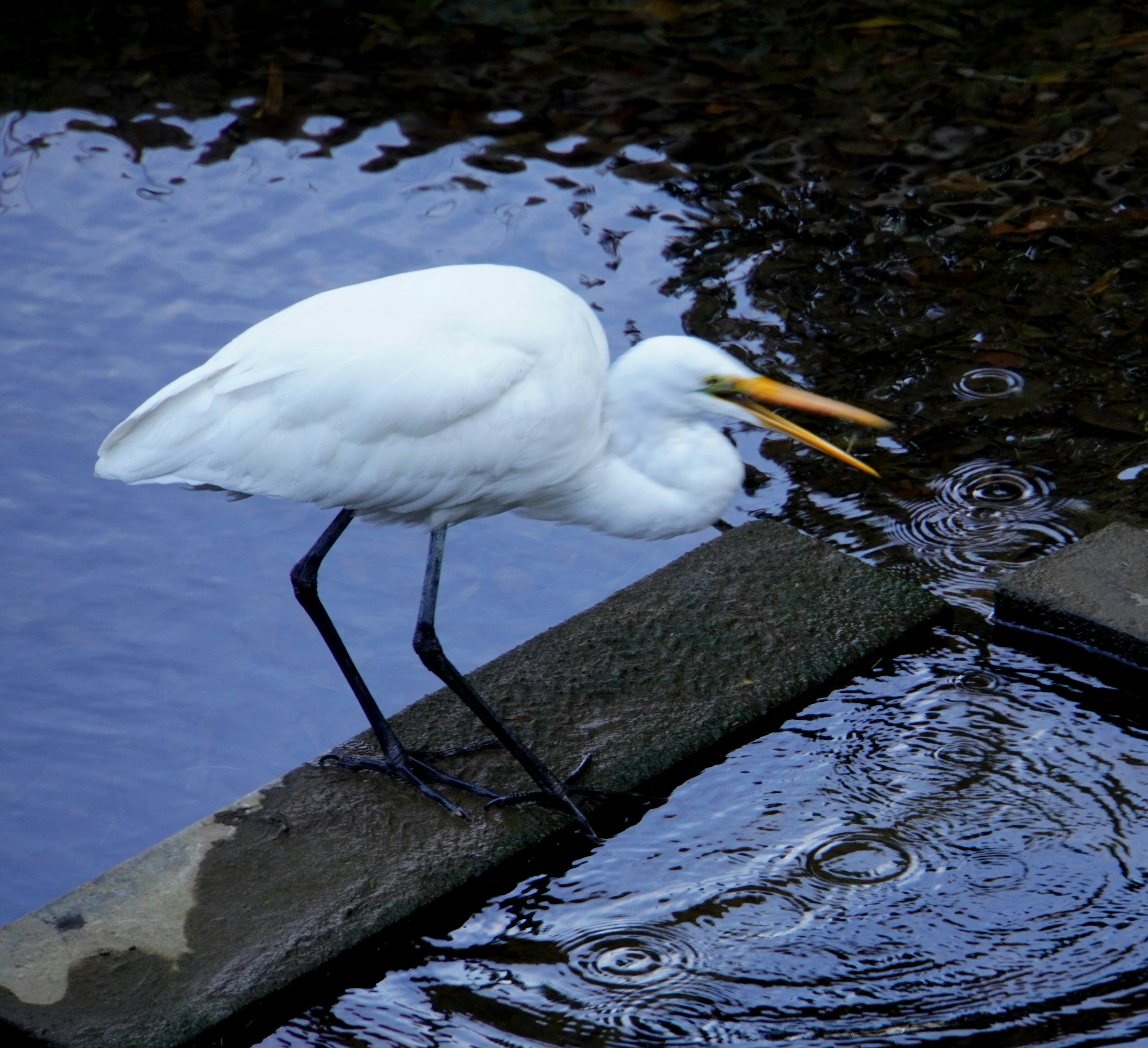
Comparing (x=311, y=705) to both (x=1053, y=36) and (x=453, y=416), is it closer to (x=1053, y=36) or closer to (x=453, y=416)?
(x=453, y=416)

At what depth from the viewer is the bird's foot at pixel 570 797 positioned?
10.1 feet

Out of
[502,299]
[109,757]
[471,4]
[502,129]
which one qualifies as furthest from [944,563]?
[471,4]

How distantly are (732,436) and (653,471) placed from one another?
1.46 m

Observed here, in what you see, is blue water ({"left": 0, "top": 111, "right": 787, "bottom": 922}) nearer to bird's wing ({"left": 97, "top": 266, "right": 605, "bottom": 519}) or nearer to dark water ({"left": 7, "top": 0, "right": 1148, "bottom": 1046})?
dark water ({"left": 7, "top": 0, "right": 1148, "bottom": 1046})

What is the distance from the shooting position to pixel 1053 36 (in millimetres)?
6387

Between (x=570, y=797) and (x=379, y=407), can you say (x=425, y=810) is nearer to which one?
(x=570, y=797)

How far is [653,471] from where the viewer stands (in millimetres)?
3184

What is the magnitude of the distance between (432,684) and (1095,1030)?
1988 millimetres

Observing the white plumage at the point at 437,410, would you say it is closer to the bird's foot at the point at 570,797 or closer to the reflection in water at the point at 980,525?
the bird's foot at the point at 570,797

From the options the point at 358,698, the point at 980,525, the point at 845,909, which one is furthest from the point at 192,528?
the point at 845,909

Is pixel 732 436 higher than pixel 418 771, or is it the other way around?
pixel 732 436

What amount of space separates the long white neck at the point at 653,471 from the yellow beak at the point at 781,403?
0.33 feet

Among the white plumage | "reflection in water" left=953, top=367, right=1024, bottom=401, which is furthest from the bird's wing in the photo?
"reflection in water" left=953, top=367, right=1024, bottom=401

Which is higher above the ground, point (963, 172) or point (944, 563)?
point (963, 172)
